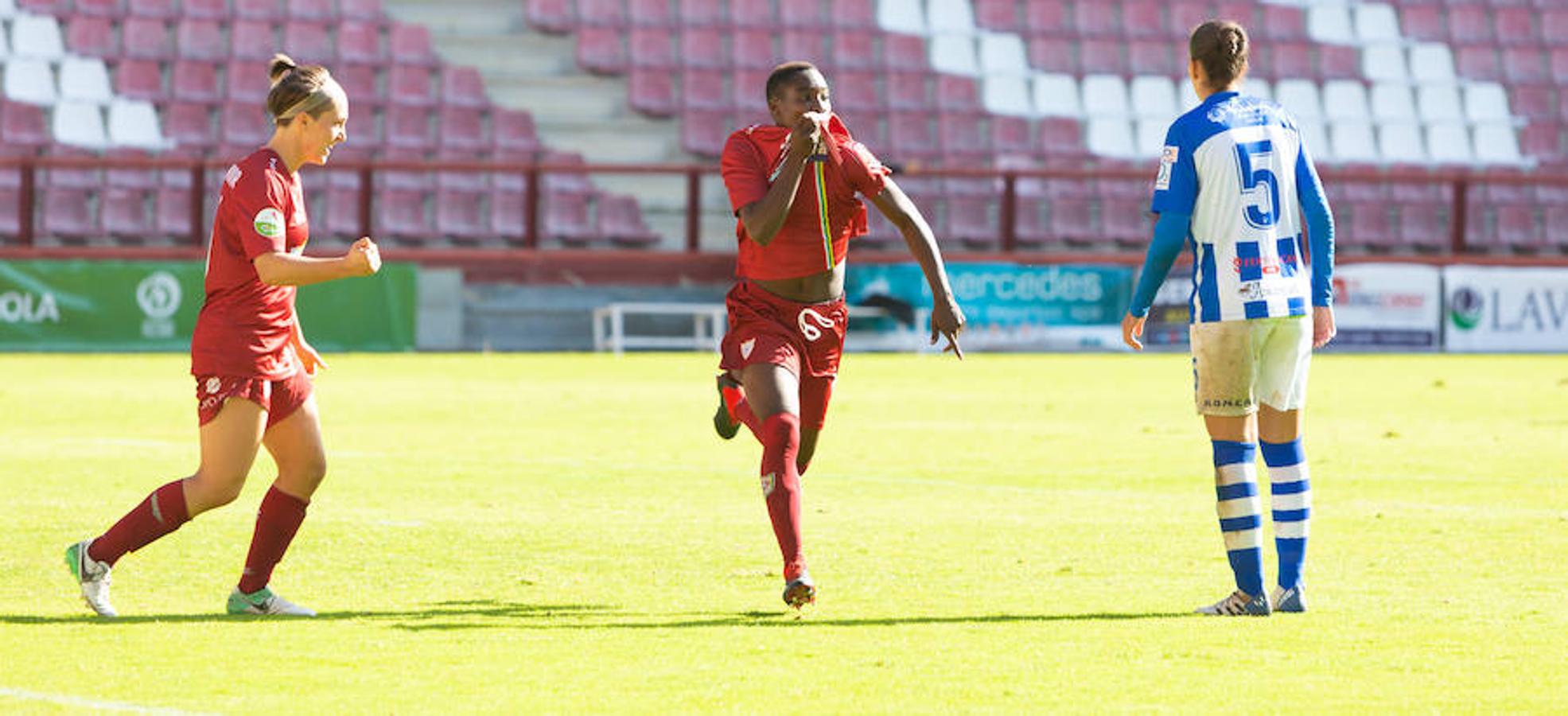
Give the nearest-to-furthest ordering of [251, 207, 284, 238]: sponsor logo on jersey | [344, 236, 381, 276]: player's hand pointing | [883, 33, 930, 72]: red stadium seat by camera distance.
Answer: [344, 236, 381, 276]: player's hand pointing → [251, 207, 284, 238]: sponsor logo on jersey → [883, 33, 930, 72]: red stadium seat

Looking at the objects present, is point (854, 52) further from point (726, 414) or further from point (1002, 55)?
point (726, 414)

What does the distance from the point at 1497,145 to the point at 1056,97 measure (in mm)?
7016

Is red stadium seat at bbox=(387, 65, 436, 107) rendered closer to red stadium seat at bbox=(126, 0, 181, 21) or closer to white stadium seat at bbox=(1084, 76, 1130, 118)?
red stadium seat at bbox=(126, 0, 181, 21)

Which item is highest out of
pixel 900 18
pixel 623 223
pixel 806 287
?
pixel 900 18

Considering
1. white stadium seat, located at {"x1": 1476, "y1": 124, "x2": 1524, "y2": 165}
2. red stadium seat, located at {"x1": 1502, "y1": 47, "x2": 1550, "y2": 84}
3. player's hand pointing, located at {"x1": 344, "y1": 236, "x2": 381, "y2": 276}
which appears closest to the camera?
player's hand pointing, located at {"x1": 344, "y1": 236, "x2": 381, "y2": 276}

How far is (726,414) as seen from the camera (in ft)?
26.6

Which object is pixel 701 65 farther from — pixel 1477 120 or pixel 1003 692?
pixel 1003 692

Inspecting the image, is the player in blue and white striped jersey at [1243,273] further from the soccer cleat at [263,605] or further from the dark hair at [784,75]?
the soccer cleat at [263,605]

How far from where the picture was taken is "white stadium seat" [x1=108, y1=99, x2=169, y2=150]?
30.4 meters

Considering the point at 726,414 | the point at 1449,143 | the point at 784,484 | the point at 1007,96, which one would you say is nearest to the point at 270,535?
the point at 784,484

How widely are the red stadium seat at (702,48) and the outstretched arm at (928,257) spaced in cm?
2566

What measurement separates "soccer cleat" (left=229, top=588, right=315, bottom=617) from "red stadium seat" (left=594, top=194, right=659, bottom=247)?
2379 cm

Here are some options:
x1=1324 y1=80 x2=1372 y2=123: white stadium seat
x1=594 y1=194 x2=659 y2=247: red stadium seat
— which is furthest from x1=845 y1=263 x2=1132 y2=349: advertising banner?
x1=1324 y1=80 x2=1372 y2=123: white stadium seat

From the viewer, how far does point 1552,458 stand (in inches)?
537
